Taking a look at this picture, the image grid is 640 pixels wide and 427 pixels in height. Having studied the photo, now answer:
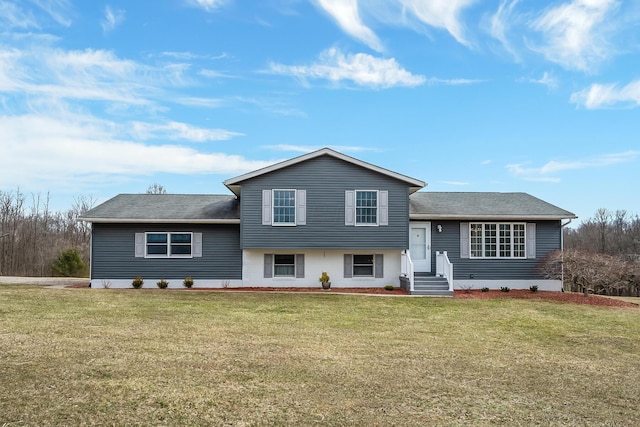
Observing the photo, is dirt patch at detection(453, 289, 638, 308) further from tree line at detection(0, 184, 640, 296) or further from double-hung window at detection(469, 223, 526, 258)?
tree line at detection(0, 184, 640, 296)

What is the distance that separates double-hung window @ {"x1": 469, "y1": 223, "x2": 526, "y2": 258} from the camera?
72.3 feet

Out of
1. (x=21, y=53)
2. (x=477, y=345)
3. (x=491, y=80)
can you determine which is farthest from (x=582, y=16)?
(x=21, y=53)

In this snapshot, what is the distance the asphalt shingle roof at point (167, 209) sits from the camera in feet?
68.7

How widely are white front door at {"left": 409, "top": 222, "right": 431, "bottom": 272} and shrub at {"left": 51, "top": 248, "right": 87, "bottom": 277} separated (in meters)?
20.2

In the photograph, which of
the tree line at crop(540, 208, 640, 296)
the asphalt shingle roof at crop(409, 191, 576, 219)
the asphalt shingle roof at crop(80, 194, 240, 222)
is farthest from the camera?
the asphalt shingle roof at crop(409, 191, 576, 219)

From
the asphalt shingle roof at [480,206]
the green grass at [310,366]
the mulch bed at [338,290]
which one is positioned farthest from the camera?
the asphalt shingle roof at [480,206]

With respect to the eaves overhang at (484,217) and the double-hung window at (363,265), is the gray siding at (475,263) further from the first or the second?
the double-hung window at (363,265)

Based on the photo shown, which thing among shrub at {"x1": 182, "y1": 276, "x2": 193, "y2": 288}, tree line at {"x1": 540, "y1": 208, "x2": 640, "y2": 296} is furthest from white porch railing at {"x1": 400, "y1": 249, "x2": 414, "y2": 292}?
shrub at {"x1": 182, "y1": 276, "x2": 193, "y2": 288}

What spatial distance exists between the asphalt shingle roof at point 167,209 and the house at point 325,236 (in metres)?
0.04

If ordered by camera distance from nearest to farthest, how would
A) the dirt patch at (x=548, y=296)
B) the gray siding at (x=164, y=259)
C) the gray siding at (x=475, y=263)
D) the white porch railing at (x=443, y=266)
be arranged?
the dirt patch at (x=548, y=296), the white porch railing at (x=443, y=266), the gray siding at (x=164, y=259), the gray siding at (x=475, y=263)

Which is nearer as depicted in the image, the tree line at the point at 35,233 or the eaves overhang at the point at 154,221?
the eaves overhang at the point at 154,221

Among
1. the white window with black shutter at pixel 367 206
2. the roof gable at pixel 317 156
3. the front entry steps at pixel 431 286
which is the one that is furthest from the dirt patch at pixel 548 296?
the roof gable at pixel 317 156

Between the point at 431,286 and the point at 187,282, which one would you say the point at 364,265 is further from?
the point at 187,282

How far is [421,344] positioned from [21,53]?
17500 mm
